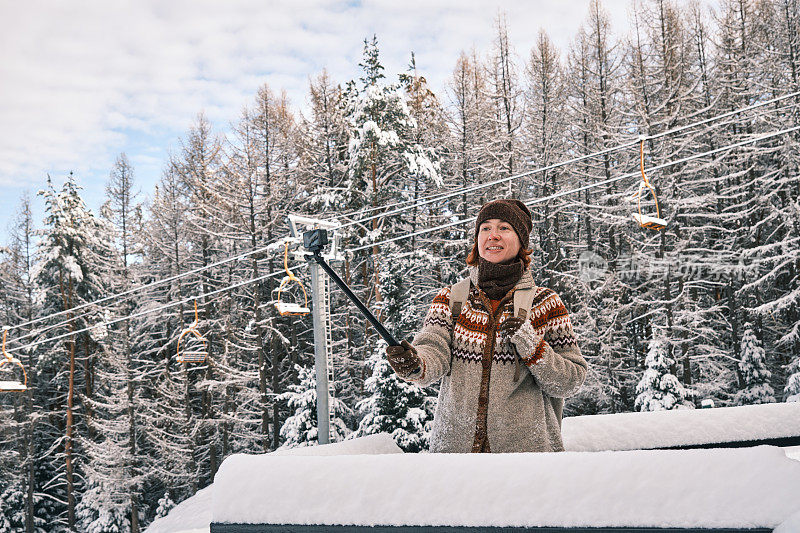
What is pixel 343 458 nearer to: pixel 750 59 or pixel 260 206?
pixel 260 206

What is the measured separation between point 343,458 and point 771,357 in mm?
20646

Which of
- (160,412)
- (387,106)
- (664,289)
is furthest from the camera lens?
(160,412)

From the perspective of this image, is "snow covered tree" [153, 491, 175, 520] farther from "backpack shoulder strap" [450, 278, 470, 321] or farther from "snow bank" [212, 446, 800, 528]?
"snow bank" [212, 446, 800, 528]

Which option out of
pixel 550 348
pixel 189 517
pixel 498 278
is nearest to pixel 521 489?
pixel 550 348

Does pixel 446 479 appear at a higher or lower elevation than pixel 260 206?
lower

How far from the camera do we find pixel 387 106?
61.2 ft

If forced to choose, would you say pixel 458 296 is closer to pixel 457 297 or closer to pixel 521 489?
pixel 457 297

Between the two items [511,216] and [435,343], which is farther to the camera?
[511,216]

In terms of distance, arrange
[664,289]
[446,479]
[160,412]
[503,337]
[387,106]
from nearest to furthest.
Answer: [446,479] < [503,337] < [664,289] < [387,106] < [160,412]

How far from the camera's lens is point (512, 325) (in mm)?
1943

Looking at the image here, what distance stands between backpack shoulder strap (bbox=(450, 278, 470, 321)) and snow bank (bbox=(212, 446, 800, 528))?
127 centimetres

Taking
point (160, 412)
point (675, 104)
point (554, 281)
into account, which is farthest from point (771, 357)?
point (160, 412)

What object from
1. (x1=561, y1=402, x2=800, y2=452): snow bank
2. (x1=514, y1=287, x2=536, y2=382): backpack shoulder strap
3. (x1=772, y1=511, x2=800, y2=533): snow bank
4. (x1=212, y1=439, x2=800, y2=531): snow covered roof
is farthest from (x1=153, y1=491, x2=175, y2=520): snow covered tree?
(x1=772, y1=511, x2=800, y2=533): snow bank

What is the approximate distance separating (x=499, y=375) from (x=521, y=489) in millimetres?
1196
